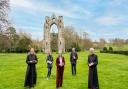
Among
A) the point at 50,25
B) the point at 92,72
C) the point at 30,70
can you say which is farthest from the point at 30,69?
the point at 50,25

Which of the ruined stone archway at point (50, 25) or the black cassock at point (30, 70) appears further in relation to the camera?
the ruined stone archway at point (50, 25)

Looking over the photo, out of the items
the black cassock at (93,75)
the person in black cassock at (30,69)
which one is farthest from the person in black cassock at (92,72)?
the person in black cassock at (30,69)

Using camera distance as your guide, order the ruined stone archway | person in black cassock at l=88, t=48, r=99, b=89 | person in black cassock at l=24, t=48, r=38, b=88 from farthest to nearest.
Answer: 1. the ruined stone archway
2. person in black cassock at l=24, t=48, r=38, b=88
3. person in black cassock at l=88, t=48, r=99, b=89

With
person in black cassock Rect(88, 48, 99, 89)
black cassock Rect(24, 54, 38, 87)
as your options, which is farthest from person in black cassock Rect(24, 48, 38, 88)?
person in black cassock Rect(88, 48, 99, 89)

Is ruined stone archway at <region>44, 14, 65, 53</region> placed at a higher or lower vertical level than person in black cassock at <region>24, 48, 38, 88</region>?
higher

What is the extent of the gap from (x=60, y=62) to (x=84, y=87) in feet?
6.65

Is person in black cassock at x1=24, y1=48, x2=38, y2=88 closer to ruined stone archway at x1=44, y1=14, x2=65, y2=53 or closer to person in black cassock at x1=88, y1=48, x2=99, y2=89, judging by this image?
person in black cassock at x1=88, y1=48, x2=99, y2=89

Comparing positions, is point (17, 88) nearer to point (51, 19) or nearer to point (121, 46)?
point (51, 19)

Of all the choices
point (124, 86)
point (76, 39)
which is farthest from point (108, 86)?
point (76, 39)

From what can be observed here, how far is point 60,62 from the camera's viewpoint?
1778 centimetres

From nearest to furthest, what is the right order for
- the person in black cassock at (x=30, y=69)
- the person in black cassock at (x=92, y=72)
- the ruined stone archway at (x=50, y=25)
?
1. the person in black cassock at (x=92, y=72)
2. the person in black cassock at (x=30, y=69)
3. the ruined stone archway at (x=50, y=25)

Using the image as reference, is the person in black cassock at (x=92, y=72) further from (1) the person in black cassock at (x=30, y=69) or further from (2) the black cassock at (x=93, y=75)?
(1) the person in black cassock at (x=30, y=69)

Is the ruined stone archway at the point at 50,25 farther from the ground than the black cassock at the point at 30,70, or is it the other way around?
the ruined stone archway at the point at 50,25

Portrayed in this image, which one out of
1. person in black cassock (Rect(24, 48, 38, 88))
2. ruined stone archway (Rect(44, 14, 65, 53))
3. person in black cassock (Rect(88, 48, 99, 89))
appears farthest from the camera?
ruined stone archway (Rect(44, 14, 65, 53))
